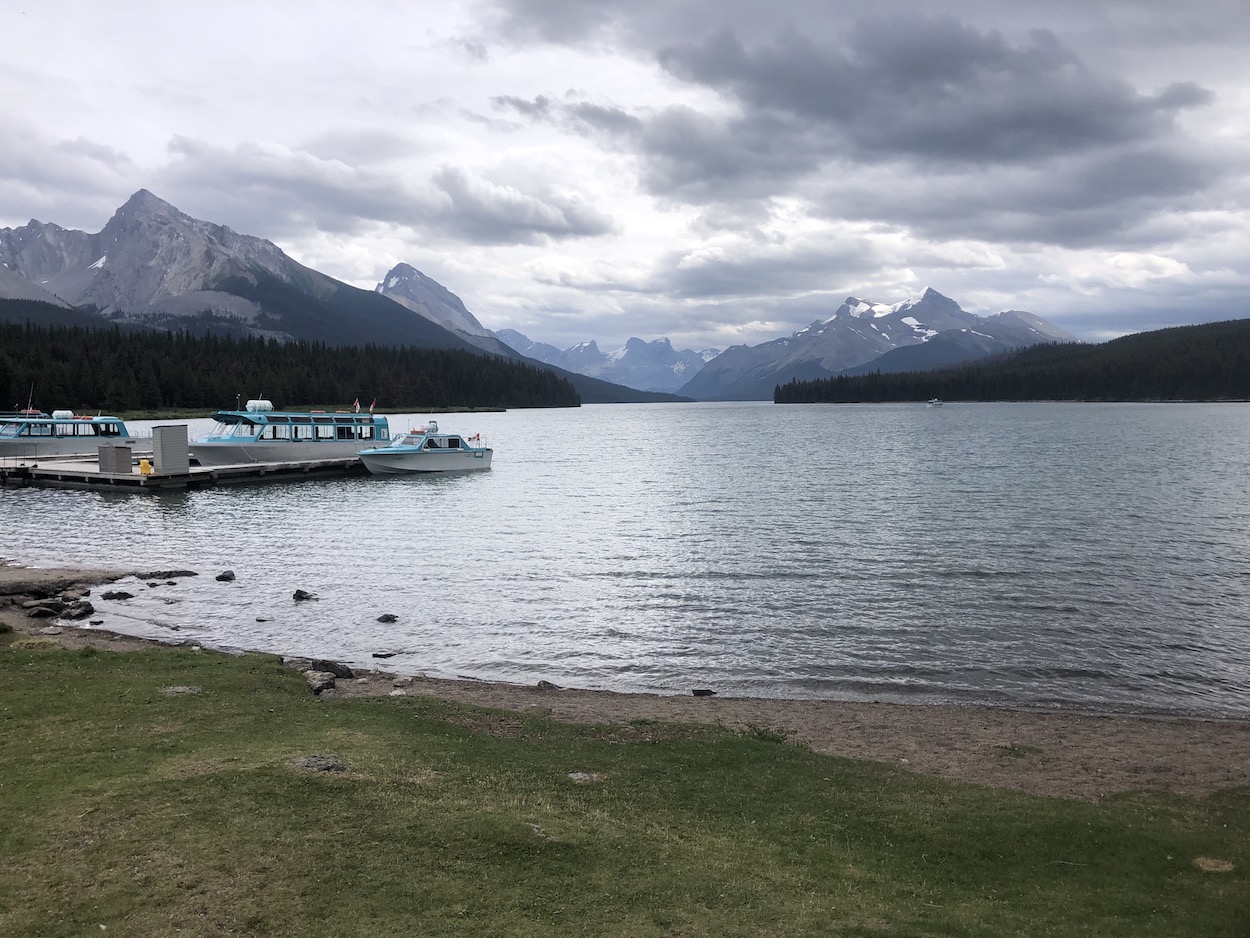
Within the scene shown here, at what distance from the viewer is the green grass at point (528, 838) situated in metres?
8.53

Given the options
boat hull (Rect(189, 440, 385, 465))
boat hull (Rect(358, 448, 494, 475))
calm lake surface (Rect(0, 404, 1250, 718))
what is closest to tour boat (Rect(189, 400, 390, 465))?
boat hull (Rect(189, 440, 385, 465))

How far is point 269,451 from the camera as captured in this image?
8006cm

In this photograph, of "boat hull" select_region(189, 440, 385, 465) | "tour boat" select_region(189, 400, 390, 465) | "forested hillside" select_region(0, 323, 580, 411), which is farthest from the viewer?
"forested hillside" select_region(0, 323, 580, 411)

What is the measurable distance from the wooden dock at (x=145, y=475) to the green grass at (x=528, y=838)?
55241 mm

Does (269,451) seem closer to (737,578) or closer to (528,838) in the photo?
→ (737,578)

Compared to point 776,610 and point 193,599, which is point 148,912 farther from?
point 193,599

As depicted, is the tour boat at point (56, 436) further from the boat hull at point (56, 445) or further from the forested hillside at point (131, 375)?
the forested hillside at point (131, 375)

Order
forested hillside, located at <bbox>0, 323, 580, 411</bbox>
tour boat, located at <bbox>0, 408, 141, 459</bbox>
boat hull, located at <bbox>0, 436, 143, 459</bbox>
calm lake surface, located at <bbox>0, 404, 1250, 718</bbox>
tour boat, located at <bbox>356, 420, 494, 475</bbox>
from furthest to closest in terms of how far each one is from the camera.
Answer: forested hillside, located at <bbox>0, 323, 580, 411</bbox>
tour boat, located at <bbox>0, 408, 141, 459</bbox>
boat hull, located at <bbox>0, 436, 143, 459</bbox>
tour boat, located at <bbox>356, 420, 494, 475</bbox>
calm lake surface, located at <bbox>0, 404, 1250, 718</bbox>

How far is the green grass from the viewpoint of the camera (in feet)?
28.0

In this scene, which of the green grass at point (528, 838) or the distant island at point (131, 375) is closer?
the green grass at point (528, 838)

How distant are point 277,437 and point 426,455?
14.9 meters

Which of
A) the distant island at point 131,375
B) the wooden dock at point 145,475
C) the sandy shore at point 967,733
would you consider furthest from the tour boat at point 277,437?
the distant island at point 131,375

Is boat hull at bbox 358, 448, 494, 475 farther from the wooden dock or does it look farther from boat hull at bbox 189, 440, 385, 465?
boat hull at bbox 189, 440, 385, 465

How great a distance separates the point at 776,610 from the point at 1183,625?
13.2m
